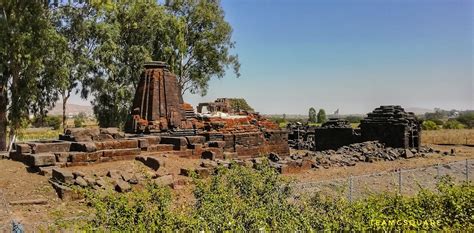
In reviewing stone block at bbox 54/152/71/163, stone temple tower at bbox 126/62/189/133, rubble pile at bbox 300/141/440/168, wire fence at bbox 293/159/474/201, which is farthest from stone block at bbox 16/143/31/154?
rubble pile at bbox 300/141/440/168

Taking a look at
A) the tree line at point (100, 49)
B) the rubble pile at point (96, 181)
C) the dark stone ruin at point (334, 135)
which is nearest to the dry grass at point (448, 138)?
the dark stone ruin at point (334, 135)

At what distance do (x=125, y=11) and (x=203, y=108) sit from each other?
10774mm

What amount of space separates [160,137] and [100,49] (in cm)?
1544

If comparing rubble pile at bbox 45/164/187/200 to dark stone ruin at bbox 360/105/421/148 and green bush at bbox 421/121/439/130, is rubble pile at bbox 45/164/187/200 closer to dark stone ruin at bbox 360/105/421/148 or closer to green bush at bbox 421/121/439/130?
dark stone ruin at bbox 360/105/421/148

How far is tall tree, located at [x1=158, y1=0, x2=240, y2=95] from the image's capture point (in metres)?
35.3

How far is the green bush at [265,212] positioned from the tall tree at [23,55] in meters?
18.6

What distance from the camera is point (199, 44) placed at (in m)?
36.5

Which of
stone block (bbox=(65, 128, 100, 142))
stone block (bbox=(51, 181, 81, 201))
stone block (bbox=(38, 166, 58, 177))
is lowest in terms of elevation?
stone block (bbox=(51, 181, 81, 201))

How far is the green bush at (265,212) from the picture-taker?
5.81 meters

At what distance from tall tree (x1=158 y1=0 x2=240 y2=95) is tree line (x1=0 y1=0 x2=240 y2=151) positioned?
0.27 ft

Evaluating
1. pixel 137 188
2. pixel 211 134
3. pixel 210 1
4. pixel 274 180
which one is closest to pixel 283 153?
pixel 211 134

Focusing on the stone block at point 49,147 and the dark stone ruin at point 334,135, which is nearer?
the stone block at point 49,147

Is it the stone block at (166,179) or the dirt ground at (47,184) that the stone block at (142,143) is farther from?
the stone block at (166,179)

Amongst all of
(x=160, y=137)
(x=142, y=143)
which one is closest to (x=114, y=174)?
(x=142, y=143)
